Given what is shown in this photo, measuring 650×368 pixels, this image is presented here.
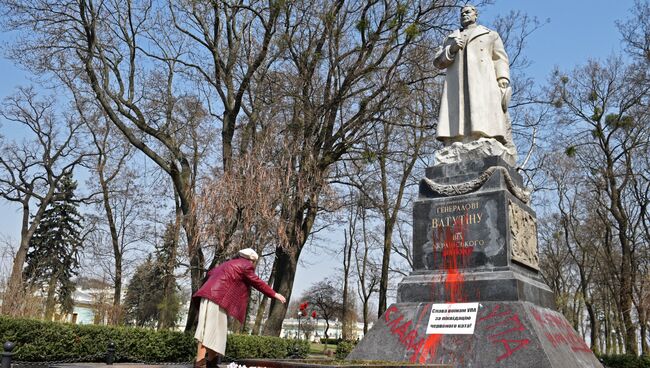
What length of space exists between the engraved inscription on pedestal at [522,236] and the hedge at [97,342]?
9.09 metres

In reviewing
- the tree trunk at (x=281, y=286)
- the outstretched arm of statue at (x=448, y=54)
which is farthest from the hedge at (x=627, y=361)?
the outstretched arm of statue at (x=448, y=54)

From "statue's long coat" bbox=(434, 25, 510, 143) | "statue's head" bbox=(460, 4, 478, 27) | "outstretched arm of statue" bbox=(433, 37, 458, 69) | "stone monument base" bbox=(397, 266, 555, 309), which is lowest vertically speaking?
"stone monument base" bbox=(397, 266, 555, 309)

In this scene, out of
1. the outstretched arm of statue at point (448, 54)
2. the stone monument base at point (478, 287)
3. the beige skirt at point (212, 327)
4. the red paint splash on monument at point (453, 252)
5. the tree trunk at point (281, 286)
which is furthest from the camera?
the tree trunk at point (281, 286)

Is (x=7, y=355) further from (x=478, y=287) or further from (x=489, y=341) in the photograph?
(x=478, y=287)

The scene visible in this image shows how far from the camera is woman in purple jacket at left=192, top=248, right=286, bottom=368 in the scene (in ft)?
Result: 22.8

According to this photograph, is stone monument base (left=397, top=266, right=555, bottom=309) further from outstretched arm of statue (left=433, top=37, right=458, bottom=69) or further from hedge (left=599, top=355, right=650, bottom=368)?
hedge (left=599, top=355, right=650, bottom=368)

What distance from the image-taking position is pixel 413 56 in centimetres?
1922

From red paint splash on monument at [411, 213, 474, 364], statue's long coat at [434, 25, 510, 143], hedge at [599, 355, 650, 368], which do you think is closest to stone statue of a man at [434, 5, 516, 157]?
statue's long coat at [434, 25, 510, 143]

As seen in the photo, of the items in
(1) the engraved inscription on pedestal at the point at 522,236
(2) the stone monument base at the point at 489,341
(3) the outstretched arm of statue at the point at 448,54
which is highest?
(3) the outstretched arm of statue at the point at 448,54

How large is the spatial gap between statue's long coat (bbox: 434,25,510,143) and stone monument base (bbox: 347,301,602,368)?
3.50 meters

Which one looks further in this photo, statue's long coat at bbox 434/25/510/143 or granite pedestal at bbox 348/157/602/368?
statue's long coat at bbox 434/25/510/143

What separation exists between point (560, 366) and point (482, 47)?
617 centimetres

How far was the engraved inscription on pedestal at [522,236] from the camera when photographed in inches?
360

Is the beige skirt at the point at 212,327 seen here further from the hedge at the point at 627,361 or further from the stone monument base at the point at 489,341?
the hedge at the point at 627,361
